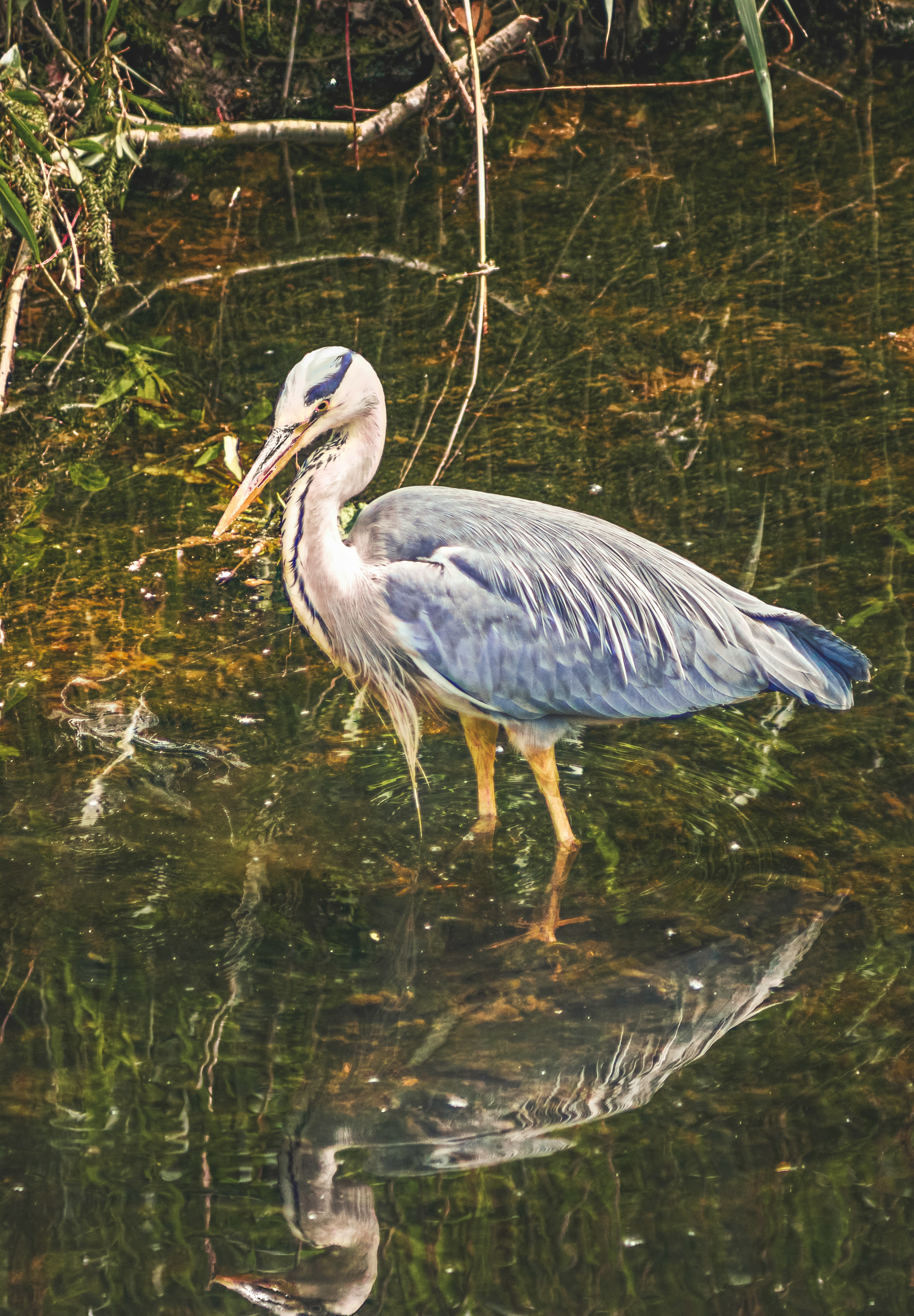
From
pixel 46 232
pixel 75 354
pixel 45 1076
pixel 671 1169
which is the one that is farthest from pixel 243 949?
pixel 75 354

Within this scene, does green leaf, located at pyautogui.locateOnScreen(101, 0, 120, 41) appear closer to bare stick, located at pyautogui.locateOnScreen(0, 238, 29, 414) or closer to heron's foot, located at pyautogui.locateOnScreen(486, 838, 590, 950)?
bare stick, located at pyautogui.locateOnScreen(0, 238, 29, 414)

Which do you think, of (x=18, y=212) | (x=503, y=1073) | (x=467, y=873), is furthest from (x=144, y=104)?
(x=503, y=1073)

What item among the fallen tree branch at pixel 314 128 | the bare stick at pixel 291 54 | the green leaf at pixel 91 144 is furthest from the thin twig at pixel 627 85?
the green leaf at pixel 91 144

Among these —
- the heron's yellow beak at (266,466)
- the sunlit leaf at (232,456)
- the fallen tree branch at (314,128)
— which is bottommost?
the sunlit leaf at (232,456)

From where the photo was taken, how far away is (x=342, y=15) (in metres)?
9.16

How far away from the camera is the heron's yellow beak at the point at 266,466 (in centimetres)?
384

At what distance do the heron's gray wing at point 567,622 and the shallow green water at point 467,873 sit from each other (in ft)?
1.17

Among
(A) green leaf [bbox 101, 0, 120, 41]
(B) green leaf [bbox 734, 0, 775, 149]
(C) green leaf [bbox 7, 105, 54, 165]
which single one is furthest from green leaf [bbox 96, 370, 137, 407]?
(B) green leaf [bbox 734, 0, 775, 149]

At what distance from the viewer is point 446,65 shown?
18.5 feet

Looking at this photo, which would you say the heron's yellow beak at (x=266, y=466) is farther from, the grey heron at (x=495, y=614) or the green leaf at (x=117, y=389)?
the green leaf at (x=117, y=389)

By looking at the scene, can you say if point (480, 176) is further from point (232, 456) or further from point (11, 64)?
point (232, 456)

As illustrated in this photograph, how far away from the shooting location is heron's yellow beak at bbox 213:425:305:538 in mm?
3842

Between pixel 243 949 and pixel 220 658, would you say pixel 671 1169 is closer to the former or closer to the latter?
pixel 243 949

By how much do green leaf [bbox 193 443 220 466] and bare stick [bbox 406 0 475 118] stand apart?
1.62 m
